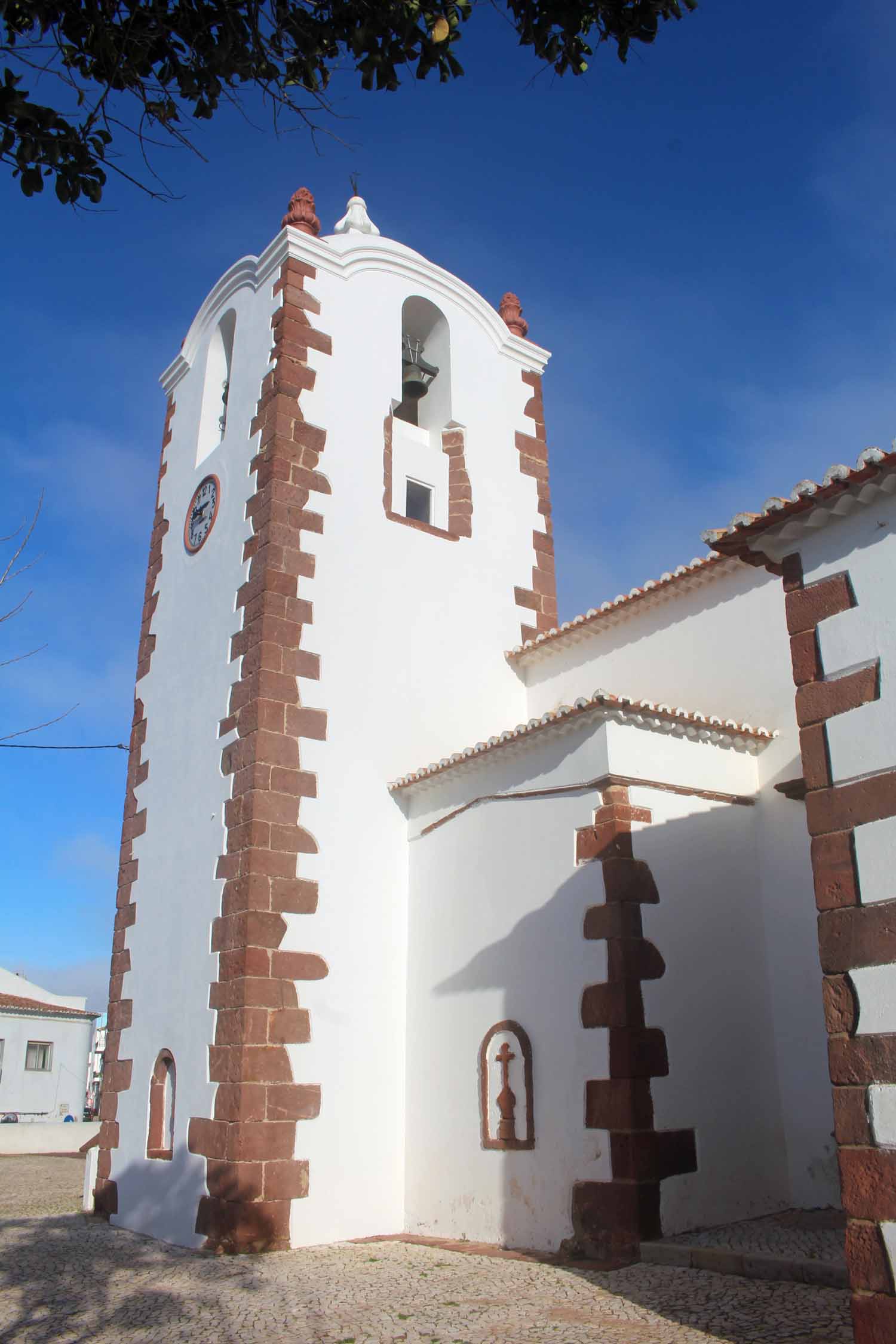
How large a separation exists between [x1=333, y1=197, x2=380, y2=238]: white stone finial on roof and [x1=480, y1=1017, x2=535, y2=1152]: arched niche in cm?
908

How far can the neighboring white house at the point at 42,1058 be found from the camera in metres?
28.9

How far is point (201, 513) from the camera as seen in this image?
11.2 meters

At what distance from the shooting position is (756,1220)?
705 centimetres

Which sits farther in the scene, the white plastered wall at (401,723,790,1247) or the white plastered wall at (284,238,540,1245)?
the white plastered wall at (284,238,540,1245)

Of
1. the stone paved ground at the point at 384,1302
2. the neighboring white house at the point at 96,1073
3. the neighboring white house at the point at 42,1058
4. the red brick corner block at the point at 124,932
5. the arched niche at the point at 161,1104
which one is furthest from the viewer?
the neighboring white house at the point at 96,1073

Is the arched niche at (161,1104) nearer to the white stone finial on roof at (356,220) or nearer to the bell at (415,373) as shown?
the bell at (415,373)

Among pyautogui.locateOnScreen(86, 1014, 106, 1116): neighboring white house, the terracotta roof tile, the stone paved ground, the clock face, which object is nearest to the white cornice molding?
the clock face

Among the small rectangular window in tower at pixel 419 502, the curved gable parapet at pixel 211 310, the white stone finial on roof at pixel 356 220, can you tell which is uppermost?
the white stone finial on roof at pixel 356 220

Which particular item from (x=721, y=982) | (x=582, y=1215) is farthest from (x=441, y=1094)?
(x=721, y=982)

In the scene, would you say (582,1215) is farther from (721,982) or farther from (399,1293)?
(721,982)

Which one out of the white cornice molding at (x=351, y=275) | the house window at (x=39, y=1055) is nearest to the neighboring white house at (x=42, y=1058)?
the house window at (x=39, y=1055)

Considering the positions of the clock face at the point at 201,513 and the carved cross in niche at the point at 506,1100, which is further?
the clock face at the point at 201,513

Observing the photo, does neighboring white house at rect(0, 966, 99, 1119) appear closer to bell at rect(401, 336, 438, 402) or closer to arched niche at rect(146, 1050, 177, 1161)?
arched niche at rect(146, 1050, 177, 1161)

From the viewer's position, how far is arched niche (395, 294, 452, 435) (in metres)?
11.9
